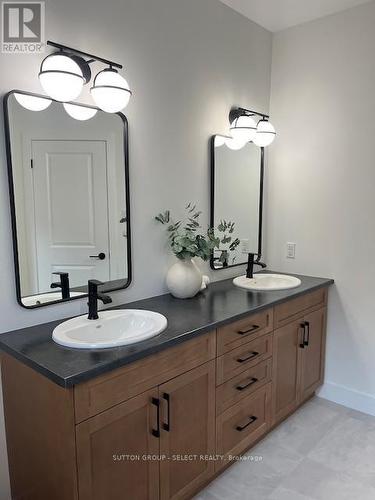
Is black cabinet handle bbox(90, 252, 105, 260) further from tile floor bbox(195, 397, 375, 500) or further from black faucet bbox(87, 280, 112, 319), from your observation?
tile floor bbox(195, 397, 375, 500)

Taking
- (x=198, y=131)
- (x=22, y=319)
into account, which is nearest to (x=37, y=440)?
(x=22, y=319)

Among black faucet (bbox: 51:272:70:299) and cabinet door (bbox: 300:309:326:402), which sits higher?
black faucet (bbox: 51:272:70:299)

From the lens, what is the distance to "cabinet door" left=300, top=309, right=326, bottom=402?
8.14ft

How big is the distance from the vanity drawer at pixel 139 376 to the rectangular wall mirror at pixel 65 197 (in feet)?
1.81

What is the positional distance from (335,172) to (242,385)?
1562mm

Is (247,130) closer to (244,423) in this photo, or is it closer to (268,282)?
(268,282)

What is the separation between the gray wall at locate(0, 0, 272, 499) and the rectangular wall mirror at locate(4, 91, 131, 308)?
0.06 m

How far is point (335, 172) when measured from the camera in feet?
8.43

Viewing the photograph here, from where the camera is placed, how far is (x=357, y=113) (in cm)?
244

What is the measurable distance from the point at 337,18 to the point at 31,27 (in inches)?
77.6

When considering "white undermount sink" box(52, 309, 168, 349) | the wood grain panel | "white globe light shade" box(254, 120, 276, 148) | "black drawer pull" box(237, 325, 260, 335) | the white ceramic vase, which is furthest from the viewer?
"white globe light shade" box(254, 120, 276, 148)

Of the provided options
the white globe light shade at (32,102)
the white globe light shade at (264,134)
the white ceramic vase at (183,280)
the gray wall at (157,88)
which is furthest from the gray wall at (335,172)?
the white globe light shade at (32,102)

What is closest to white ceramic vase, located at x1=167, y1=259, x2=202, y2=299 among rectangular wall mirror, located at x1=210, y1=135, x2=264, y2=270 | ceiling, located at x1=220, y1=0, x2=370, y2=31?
rectangular wall mirror, located at x1=210, y1=135, x2=264, y2=270

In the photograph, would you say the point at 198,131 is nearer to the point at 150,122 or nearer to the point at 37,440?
the point at 150,122
